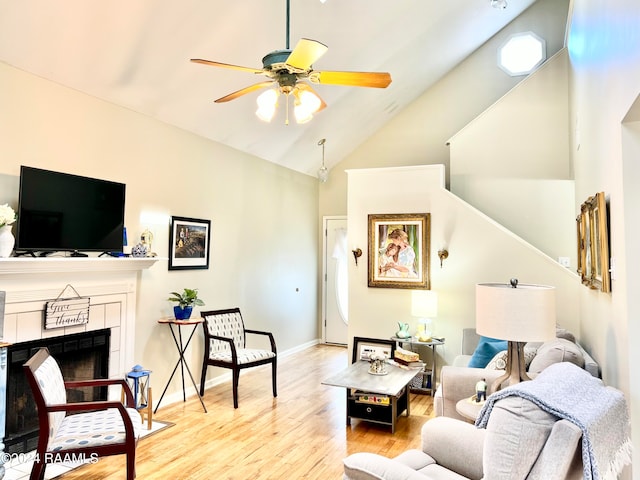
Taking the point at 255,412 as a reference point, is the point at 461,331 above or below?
above

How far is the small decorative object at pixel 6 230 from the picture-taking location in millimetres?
2838

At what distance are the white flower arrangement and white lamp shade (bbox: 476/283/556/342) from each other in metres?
3.10

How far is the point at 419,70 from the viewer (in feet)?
19.9

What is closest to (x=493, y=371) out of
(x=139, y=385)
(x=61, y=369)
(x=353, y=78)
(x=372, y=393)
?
(x=372, y=393)

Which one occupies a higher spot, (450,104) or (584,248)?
(450,104)

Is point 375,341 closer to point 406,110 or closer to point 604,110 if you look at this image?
point 604,110

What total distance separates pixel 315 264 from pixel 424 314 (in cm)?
296

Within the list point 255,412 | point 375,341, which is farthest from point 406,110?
point 255,412

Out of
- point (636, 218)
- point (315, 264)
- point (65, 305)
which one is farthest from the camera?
point (315, 264)

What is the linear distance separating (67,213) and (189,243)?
1.46 metres

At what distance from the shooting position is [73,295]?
11.4 ft

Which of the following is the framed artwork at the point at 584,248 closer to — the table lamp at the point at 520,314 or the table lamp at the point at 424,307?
the table lamp at the point at 520,314

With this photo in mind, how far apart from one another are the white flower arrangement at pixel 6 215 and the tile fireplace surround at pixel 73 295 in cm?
25

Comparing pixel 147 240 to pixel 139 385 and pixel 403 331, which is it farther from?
pixel 403 331
